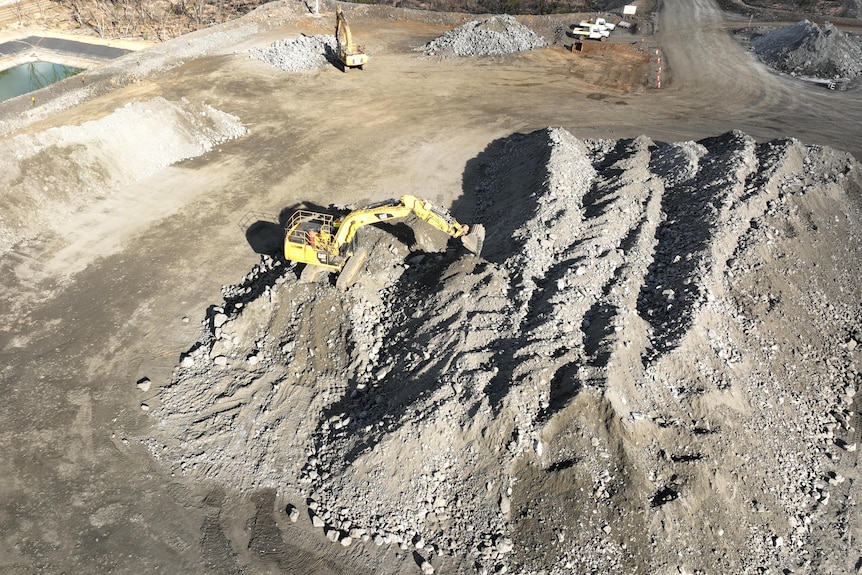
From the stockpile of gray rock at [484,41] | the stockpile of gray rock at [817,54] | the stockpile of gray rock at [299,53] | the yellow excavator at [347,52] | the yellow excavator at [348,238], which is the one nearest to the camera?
the yellow excavator at [348,238]

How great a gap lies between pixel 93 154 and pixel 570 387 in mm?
19947

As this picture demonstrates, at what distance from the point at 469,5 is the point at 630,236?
104ft

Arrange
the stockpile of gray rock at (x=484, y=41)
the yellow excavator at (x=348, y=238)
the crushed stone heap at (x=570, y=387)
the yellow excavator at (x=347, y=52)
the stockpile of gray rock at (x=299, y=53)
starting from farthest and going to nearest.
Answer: the stockpile of gray rock at (x=484, y=41)
the stockpile of gray rock at (x=299, y=53)
the yellow excavator at (x=347, y=52)
the yellow excavator at (x=348, y=238)
the crushed stone heap at (x=570, y=387)

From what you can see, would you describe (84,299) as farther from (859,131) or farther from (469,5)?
(469,5)

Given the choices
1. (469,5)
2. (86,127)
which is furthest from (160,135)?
(469,5)

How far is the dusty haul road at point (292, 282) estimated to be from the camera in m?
9.95

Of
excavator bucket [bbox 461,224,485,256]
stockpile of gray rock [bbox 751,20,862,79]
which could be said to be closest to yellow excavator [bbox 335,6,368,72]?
excavator bucket [bbox 461,224,485,256]

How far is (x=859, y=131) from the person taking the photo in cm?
2341

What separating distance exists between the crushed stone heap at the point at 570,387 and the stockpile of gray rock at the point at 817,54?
55.8 feet

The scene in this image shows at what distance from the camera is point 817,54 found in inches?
1132

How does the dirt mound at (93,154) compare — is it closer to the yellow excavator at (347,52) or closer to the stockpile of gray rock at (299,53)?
the stockpile of gray rock at (299,53)

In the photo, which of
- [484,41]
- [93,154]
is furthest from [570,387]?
[484,41]

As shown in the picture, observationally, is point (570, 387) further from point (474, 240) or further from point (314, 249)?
point (314, 249)

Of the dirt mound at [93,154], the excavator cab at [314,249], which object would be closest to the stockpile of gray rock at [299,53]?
the dirt mound at [93,154]
